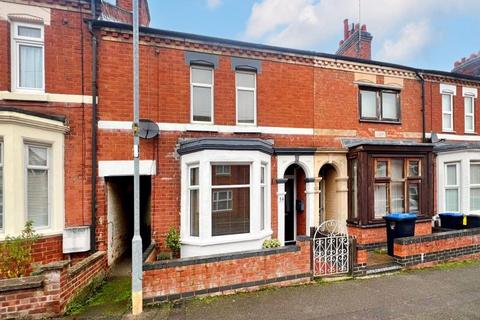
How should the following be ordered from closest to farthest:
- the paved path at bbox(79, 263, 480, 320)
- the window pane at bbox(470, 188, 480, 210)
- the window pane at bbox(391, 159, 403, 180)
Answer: the paved path at bbox(79, 263, 480, 320), the window pane at bbox(391, 159, 403, 180), the window pane at bbox(470, 188, 480, 210)

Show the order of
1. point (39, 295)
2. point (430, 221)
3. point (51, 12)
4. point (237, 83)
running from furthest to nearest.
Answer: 1. point (430, 221)
2. point (237, 83)
3. point (51, 12)
4. point (39, 295)

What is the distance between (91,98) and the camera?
7434 mm

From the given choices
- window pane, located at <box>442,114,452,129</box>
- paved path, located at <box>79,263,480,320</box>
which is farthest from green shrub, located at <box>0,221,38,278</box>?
window pane, located at <box>442,114,452,129</box>

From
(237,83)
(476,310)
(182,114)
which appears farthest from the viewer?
(237,83)

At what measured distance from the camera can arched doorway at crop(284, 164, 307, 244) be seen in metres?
9.85

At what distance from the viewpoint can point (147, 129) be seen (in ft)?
25.2

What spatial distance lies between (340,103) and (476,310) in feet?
22.8

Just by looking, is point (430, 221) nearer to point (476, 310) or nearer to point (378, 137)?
point (378, 137)

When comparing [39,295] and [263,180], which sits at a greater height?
[263,180]

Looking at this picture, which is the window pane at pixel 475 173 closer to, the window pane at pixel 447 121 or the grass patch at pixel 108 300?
the window pane at pixel 447 121

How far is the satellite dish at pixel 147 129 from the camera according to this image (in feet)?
25.1

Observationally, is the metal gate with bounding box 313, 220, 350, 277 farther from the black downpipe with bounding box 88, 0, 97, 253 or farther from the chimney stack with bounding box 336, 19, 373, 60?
the chimney stack with bounding box 336, 19, 373, 60

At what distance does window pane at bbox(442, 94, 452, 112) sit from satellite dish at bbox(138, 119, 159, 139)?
11.8 meters

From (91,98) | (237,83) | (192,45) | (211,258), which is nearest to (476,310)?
(211,258)
